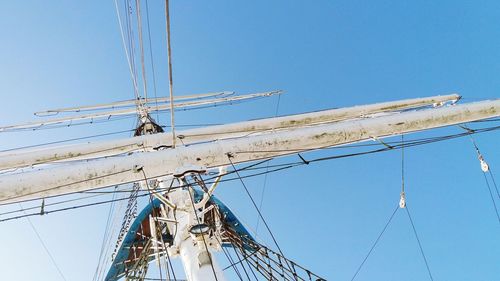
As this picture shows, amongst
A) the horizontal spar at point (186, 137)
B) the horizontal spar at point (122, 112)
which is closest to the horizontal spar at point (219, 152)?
the horizontal spar at point (186, 137)

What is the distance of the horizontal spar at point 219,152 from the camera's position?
5.21m

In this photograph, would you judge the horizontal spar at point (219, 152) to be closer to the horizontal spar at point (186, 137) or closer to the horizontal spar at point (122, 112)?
the horizontal spar at point (186, 137)

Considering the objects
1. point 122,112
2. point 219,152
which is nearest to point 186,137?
point 219,152

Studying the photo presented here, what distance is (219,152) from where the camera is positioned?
19.3ft

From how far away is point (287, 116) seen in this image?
322 inches

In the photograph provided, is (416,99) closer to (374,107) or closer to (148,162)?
(374,107)

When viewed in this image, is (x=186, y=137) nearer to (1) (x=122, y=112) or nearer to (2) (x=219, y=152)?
(2) (x=219, y=152)

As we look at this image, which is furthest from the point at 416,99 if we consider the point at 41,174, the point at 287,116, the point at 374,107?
the point at 41,174

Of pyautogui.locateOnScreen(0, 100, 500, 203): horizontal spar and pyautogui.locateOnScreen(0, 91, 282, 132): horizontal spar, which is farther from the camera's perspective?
pyautogui.locateOnScreen(0, 91, 282, 132): horizontal spar

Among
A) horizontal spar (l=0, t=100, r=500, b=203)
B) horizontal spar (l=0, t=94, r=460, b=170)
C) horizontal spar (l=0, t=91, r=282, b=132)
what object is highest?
horizontal spar (l=0, t=91, r=282, b=132)

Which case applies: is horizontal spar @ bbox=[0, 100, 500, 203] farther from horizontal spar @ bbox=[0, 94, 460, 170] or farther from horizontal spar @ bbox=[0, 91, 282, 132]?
horizontal spar @ bbox=[0, 91, 282, 132]

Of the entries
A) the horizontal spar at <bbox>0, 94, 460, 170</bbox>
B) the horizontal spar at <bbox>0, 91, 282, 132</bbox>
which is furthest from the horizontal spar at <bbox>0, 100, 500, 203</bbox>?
the horizontal spar at <bbox>0, 91, 282, 132</bbox>

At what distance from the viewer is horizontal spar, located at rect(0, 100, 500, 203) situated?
17.1 feet

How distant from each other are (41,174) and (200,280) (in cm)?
291
